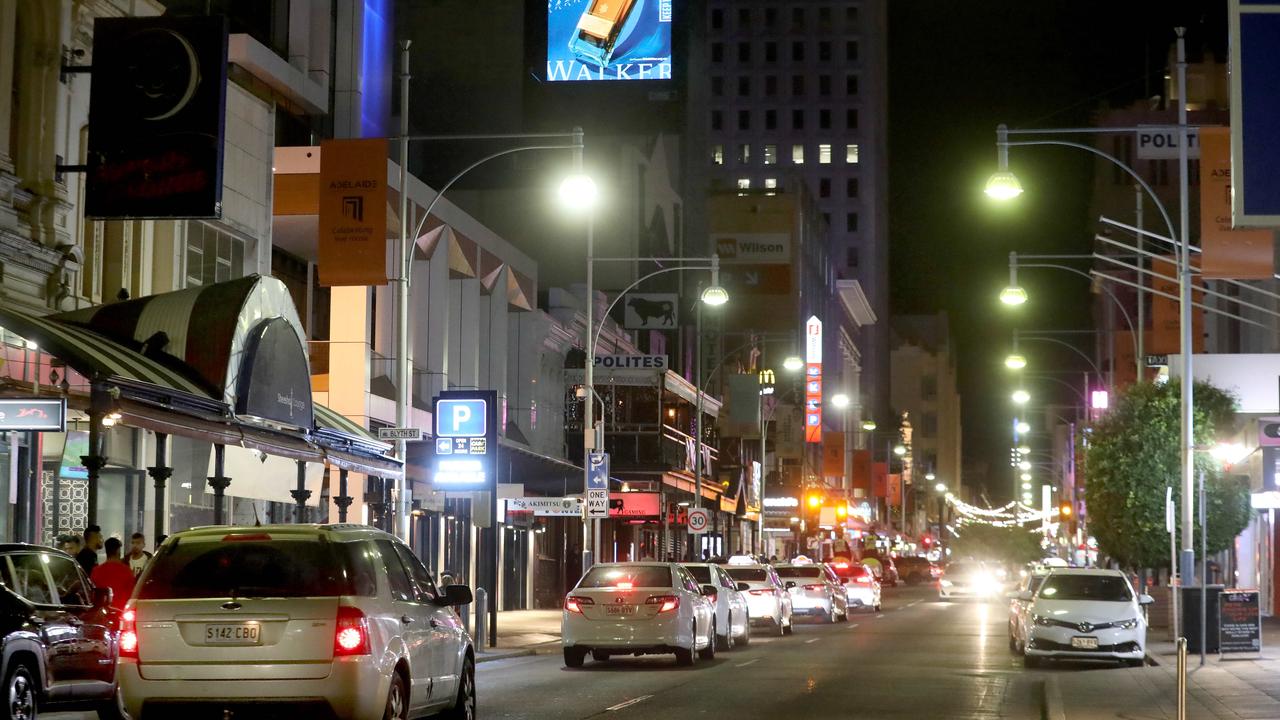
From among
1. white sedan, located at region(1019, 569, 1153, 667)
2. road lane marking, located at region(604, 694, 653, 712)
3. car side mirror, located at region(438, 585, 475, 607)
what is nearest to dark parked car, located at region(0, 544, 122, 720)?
car side mirror, located at region(438, 585, 475, 607)

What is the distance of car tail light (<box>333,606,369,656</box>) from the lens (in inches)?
495

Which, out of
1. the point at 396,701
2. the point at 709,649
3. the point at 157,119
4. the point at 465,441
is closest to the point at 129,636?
the point at 396,701

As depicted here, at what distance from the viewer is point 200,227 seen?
30.5 metres

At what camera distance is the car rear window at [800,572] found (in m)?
44.2

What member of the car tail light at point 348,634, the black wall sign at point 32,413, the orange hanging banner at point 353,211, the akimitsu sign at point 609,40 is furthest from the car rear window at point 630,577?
the akimitsu sign at point 609,40

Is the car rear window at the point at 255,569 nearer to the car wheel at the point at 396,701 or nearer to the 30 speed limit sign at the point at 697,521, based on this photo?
the car wheel at the point at 396,701

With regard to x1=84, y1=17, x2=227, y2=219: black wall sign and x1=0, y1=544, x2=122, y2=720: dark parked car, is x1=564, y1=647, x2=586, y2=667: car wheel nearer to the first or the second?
x1=84, y1=17, x2=227, y2=219: black wall sign

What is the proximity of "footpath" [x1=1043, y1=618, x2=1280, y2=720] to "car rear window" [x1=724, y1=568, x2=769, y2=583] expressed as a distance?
9388mm

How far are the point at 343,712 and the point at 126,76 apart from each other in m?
14.2

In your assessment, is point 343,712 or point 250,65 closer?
point 343,712

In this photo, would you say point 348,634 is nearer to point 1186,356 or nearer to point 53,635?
point 53,635

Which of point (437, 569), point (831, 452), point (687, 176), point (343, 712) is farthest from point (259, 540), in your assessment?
point (831, 452)

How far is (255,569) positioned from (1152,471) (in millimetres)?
34772

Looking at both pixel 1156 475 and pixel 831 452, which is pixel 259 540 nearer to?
pixel 1156 475
